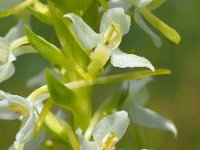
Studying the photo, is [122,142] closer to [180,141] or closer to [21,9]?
[180,141]

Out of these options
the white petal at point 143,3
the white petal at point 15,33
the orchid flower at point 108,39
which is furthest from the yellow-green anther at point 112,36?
the white petal at point 15,33

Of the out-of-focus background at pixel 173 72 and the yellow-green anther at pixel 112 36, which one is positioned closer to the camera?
the yellow-green anther at pixel 112 36

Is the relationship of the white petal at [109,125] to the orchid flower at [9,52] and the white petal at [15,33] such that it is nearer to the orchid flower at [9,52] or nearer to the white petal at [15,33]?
the orchid flower at [9,52]

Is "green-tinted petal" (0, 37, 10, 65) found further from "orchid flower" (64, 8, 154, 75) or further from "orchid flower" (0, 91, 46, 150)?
"orchid flower" (64, 8, 154, 75)

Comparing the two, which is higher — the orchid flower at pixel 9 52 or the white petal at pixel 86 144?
the orchid flower at pixel 9 52

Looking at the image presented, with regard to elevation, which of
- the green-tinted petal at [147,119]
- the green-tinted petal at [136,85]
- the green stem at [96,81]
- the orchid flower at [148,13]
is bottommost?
the green-tinted petal at [147,119]

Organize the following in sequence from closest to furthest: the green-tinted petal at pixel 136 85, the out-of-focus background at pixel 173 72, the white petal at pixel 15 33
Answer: the white petal at pixel 15 33 → the green-tinted petal at pixel 136 85 → the out-of-focus background at pixel 173 72

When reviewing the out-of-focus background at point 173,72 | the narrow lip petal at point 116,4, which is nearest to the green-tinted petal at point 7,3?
the narrow lip petal at point 116,4

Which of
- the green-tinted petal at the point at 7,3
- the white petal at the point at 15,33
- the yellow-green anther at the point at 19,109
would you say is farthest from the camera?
the white petal at the point at 15,33
